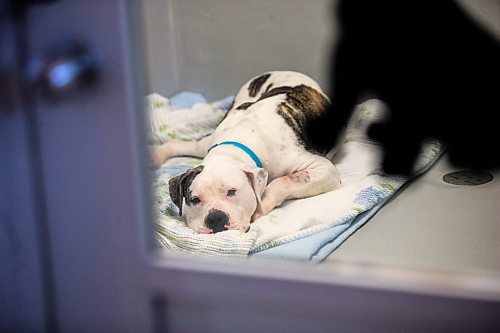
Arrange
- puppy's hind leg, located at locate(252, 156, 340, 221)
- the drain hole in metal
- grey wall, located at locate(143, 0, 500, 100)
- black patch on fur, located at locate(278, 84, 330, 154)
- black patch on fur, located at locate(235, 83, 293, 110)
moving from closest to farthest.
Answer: the drain hole in metal < black patch on fur, located at locate(278, 84, 330, 154) < grey wall, located at locate(143, 0, 500, 100) < puppy's hind leg, located at locate(252, 156, 340, 221) < black patch on fur, located at locate(235, 83, 293, 110)

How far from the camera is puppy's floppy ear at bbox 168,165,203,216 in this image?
1606 mm

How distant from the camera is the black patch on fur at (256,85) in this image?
A: 6.51 feet

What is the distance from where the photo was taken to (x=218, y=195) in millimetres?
1610

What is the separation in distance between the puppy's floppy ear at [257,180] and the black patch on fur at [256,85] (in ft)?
1.24

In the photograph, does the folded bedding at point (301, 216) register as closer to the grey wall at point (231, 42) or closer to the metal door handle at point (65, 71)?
the grey wall at point (231, 42)

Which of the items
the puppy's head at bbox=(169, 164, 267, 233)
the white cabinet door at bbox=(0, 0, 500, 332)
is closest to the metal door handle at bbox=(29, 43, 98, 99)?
the white cabinet door at bbox=(0, 0, 500, 332)

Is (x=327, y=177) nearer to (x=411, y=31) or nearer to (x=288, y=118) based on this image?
(x=288, y=118)

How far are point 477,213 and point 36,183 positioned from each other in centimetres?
109

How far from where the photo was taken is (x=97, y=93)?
754 mm

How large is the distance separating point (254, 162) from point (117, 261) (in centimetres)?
95

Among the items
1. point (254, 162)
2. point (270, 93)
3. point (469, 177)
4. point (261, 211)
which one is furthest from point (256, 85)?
point (469, 177)

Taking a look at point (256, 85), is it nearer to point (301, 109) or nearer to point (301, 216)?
point (301, 109)

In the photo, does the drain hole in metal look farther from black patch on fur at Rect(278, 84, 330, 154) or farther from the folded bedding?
black patch on fur at Rect(278, 84, 330, 154)

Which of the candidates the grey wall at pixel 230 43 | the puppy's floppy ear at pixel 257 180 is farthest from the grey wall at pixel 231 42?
the puppy's floppy ear at pixel 257 180
